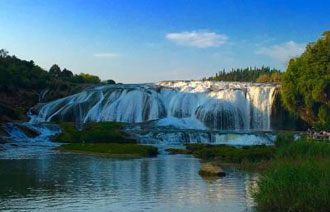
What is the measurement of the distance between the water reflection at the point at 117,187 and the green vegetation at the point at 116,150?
247 inches

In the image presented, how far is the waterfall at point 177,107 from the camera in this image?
224 feet

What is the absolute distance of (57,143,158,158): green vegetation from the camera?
40031mm

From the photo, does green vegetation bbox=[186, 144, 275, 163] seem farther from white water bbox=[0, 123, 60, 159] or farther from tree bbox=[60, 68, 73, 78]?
tree bbox=[60, 68, 73, 78]

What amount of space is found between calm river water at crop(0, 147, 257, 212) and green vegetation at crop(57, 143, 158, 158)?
18.4 ft

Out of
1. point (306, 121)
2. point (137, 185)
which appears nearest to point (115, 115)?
point (306, 121)

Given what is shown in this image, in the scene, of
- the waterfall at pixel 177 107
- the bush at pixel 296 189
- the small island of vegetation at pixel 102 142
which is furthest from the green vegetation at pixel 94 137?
the bush at pixel 296 189

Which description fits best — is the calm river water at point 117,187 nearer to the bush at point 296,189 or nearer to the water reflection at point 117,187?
the water reflection at point 117,187

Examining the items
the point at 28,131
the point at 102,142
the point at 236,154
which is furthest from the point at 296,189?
the point at 28,131

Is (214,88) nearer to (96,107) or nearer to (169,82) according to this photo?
(169,82)

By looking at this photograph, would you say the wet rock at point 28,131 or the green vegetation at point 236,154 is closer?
the green vegetation at point 236,154

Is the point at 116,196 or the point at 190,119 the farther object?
the point at 190,119

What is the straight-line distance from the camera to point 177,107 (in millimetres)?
70812

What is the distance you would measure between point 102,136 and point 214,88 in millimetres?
29090

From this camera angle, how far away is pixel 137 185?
23297 mm
